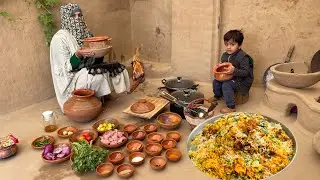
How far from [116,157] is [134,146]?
0.86 feet

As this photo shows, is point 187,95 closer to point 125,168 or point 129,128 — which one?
point 129,128

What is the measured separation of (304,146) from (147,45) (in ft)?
11.8

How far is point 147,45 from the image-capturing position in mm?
5875

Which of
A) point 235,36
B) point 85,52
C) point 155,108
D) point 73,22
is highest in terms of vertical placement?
point 73,22

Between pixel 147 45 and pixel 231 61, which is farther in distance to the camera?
pixel 147 45

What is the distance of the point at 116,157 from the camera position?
311 cm

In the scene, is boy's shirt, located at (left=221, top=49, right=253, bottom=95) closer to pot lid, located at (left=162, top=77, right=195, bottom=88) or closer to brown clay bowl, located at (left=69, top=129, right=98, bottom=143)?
pot lid, located at (left=162, top=77, right=195, bottom=88)

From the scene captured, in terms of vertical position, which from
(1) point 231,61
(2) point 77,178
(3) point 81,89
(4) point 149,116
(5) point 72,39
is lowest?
(2) point 77,178

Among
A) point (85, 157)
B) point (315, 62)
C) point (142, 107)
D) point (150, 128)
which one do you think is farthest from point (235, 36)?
point (85, 157)

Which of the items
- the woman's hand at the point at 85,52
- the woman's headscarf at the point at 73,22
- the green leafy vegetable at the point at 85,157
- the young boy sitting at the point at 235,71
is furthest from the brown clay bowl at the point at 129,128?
the woman's headscarf at the point at 73,22

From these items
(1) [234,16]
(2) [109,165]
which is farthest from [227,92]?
(2) [109,165]

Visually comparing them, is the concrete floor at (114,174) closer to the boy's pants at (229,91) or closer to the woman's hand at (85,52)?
the boy's pants at (229,91)

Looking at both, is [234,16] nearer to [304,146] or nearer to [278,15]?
[278,15]

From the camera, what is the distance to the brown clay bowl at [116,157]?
3.00m
